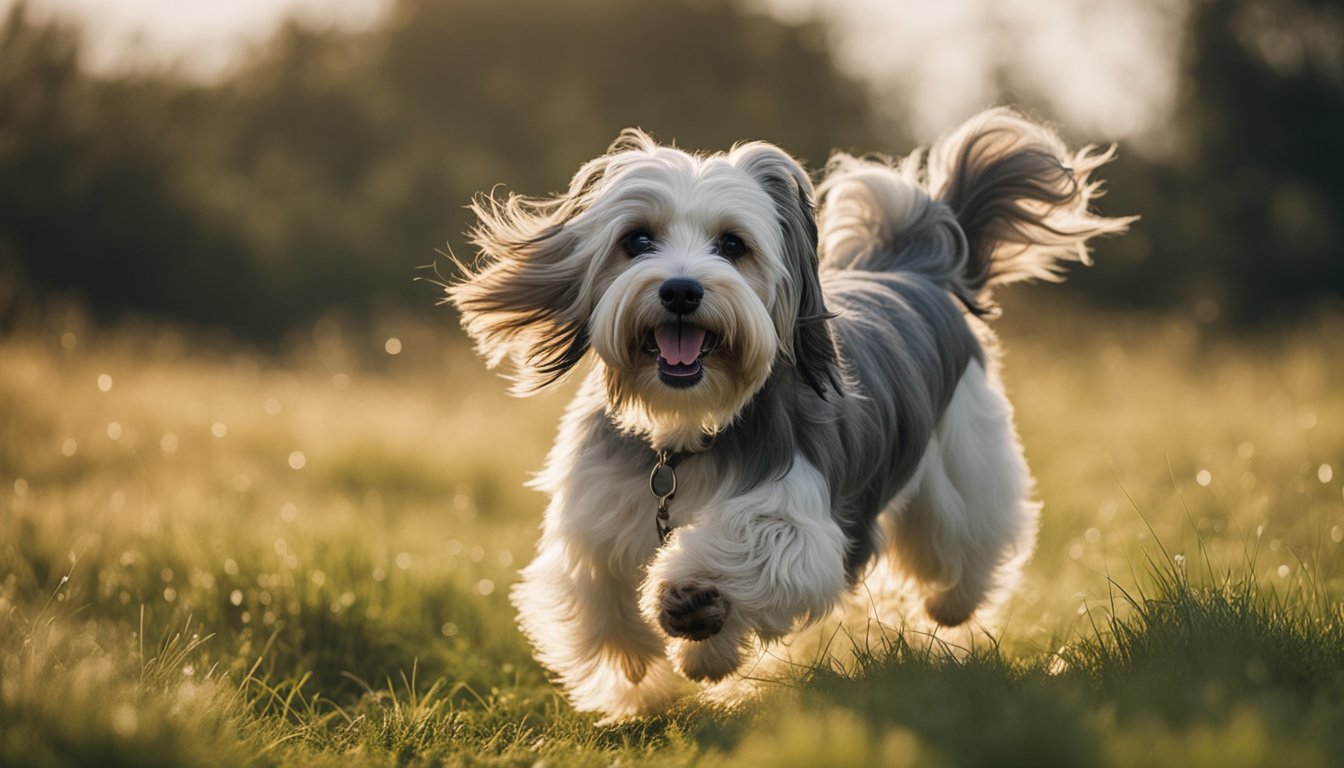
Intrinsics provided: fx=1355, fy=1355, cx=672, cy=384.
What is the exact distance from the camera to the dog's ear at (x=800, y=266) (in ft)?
13.9

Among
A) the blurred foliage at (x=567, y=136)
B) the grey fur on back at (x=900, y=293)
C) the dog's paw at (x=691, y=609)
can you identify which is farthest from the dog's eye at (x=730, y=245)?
the blurred foliage at (x=567, y=136)

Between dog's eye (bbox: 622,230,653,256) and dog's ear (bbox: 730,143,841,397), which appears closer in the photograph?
dog's eye (bbox: 622,230,653,256)

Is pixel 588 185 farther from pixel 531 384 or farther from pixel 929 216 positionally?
pixel 929 216

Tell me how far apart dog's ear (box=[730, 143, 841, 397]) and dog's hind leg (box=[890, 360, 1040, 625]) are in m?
1.10

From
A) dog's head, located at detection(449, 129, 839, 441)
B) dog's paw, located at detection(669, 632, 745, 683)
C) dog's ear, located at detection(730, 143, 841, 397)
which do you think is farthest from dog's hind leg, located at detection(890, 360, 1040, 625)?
dog's paw, located at detection(669, 632, 745, 683)

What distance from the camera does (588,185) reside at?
4.47 m

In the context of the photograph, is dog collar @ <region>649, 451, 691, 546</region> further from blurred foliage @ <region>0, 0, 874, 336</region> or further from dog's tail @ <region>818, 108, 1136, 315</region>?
blurred foliage @ <region>0, 0, 874, 336</region>

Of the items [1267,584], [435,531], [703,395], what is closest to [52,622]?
[703,395]

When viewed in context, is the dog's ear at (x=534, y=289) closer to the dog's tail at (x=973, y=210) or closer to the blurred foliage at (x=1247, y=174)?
the dog's tail at (x=973, y=210)

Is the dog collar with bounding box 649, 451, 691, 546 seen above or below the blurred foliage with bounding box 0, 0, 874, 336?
below

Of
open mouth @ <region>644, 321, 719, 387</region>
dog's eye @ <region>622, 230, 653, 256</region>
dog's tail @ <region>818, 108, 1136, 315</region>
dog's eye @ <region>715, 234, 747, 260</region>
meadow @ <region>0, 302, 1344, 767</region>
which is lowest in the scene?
meadow @ <region>0, 302, 1344, 767</region>

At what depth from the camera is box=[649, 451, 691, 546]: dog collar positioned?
13.7ft

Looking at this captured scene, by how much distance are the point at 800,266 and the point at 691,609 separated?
3.74 feet

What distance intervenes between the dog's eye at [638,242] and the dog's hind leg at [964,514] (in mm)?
1672
